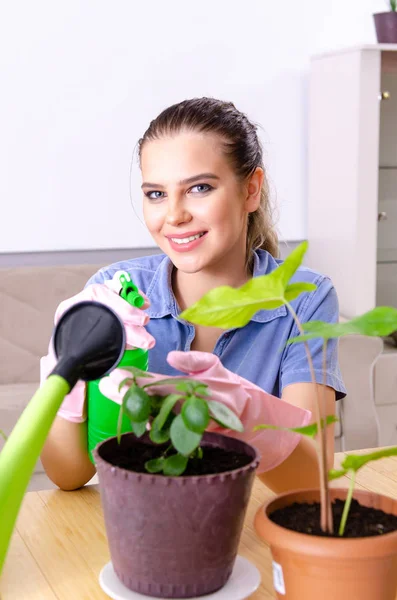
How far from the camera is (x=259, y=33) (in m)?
3.23

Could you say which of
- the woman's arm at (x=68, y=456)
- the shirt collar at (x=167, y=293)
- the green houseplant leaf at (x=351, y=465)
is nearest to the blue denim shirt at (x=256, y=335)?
the shirt collar at (x=167, y=293)

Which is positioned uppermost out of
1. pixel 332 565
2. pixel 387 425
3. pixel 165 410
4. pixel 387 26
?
pixel 387 26

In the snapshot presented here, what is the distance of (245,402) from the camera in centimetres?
95

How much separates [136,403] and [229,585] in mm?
193

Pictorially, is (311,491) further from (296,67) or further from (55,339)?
(296,67)

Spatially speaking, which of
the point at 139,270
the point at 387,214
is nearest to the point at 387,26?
the point at 387,214

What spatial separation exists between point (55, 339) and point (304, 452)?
443mm

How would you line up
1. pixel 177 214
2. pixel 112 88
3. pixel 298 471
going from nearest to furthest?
1. pixel 298 471
2. pixel 177 214
3. pixel 112 88

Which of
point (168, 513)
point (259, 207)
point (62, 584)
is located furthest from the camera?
point (259, 207)

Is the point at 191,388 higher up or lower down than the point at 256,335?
higher up

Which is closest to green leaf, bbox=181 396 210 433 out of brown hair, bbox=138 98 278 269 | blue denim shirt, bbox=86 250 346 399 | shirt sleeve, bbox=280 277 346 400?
shirt sleeve, bbox=280 277 346 400

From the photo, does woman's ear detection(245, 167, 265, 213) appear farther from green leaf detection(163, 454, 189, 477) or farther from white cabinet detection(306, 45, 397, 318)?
white cabinet detection(306, 45, 397, 318)

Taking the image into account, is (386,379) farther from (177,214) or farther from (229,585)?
(229,585)

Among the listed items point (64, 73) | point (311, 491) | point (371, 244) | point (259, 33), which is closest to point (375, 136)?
point (371, 244)
